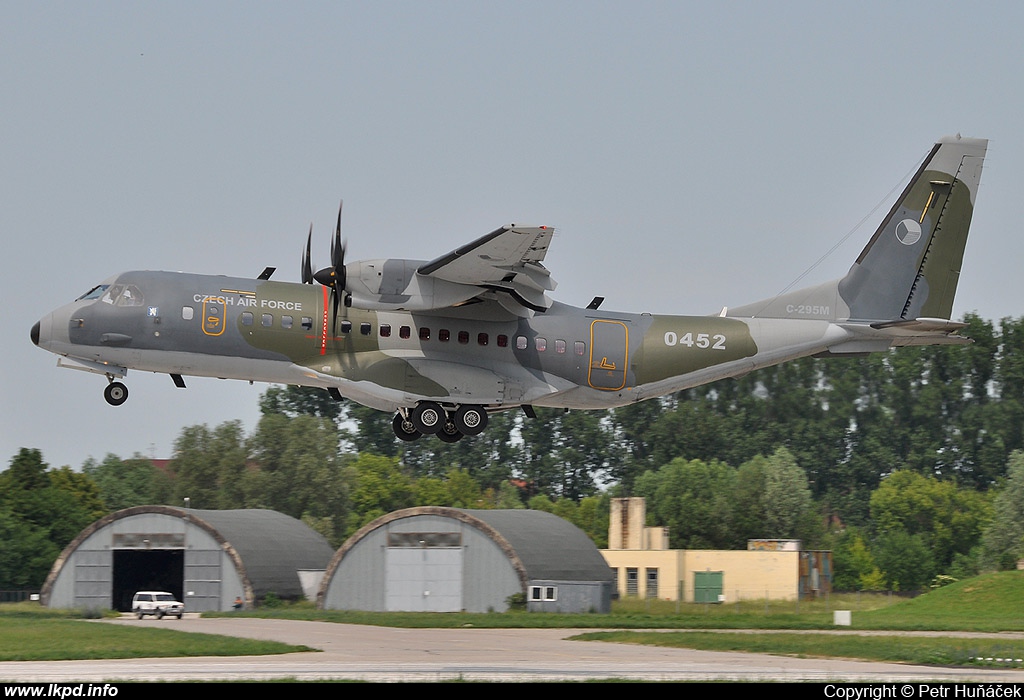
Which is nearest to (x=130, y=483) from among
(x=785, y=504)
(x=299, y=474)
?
(x=299, y=474)

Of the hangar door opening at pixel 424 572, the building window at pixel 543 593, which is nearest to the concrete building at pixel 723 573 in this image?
the building window at pixel 543 593

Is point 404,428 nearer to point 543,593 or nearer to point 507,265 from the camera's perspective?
point 507,265

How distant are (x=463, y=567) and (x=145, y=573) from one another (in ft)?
45.2

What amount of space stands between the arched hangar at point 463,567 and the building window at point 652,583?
2738 millimetres

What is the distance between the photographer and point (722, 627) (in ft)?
128

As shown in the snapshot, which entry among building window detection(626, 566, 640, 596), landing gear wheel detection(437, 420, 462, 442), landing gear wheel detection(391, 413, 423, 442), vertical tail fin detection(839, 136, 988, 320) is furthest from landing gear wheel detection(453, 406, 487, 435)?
building window detection(626, 566, 640, 596)

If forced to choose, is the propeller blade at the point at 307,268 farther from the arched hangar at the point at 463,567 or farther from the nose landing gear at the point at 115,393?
the arched hangar at the point at 463,567

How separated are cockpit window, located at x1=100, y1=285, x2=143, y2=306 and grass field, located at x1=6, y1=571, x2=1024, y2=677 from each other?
9.30 metres

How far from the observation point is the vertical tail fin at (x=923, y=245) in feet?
97.7

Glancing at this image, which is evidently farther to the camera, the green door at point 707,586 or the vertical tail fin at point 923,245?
the green door at point 707,586

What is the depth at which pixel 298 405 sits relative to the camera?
79.1m

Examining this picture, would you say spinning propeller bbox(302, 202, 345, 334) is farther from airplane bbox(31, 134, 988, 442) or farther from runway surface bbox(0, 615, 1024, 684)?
runway surface bbox(0, 615, 1024, 684)

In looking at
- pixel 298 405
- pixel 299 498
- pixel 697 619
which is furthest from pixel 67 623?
pixel 298 405

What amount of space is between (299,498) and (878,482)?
116ft
